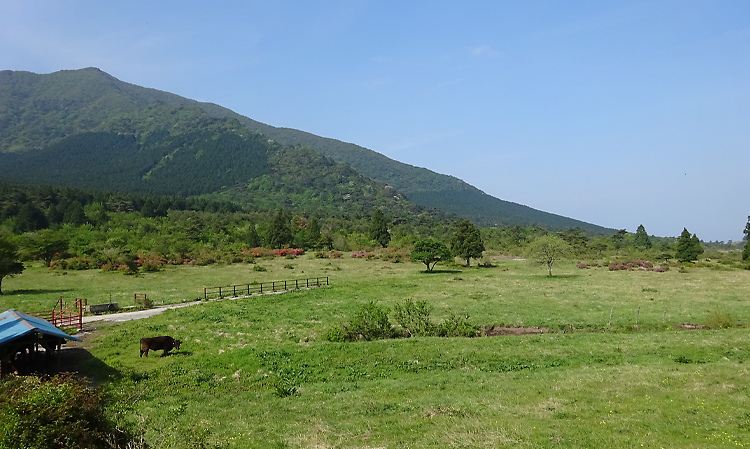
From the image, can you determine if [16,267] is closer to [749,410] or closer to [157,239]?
[157,239]

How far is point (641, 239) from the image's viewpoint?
5012 inches

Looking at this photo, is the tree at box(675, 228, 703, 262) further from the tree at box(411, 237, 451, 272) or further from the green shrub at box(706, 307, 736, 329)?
the green shrub at box(706, 307, 736, 329)

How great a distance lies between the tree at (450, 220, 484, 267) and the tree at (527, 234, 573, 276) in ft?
48.3

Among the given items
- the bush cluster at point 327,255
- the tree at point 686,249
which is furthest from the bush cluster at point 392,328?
the tree at point 686,249

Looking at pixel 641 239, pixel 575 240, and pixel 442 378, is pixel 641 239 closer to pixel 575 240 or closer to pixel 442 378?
pixel 575 240

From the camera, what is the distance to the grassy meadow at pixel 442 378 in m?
10.3

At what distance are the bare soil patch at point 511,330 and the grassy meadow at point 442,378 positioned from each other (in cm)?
85

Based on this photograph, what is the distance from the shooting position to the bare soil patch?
25.4 meters

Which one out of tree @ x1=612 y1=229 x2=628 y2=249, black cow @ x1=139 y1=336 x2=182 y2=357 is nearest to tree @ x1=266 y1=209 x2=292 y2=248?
black cow @ x1=139 y1=336 x2=182 y2=357

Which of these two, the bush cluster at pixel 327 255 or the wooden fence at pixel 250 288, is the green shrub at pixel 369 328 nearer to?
the wooden fence at pixel 250 288

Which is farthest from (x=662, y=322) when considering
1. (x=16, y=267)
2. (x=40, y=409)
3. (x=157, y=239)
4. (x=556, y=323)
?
(x=157, y=239)

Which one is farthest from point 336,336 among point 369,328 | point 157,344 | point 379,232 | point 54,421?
point 379,232

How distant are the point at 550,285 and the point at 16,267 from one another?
5724cm

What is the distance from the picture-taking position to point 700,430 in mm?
9930
